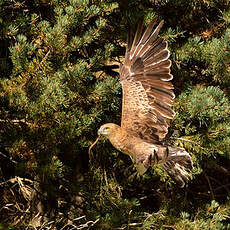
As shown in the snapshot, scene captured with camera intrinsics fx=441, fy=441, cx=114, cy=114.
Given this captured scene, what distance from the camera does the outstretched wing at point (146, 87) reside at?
3.38m

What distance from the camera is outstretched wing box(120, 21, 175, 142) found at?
11.1 feet

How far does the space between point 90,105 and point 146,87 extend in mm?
512

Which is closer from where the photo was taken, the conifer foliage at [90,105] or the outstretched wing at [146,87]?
the conifer foliage at [90,105]

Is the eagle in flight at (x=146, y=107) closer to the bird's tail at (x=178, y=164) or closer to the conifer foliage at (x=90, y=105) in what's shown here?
the bird's tail at (x=178, y=164)

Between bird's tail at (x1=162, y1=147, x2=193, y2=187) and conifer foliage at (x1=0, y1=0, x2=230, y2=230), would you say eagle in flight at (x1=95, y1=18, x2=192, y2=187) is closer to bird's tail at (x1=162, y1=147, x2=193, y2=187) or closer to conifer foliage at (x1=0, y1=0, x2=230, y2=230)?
bird's tail at (x1=162, y1=147, x2=193, y2=187)

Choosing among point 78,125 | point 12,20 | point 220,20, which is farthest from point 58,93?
point 220,20

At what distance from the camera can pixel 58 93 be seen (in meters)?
2.98

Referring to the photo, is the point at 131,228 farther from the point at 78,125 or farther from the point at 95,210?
the point at 78,125

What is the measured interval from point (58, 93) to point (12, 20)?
791 millimetres

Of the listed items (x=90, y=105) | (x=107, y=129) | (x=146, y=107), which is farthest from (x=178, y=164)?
(x=90, y=105)

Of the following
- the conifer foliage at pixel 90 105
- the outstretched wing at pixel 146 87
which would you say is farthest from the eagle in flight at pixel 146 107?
the conifer foliage at pixel 90 105

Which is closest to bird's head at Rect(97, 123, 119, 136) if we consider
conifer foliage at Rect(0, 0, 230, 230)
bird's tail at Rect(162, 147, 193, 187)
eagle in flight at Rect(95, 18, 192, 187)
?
eagle in flight at Rect(95, 18, 192, 187)

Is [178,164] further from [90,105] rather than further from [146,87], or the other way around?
[90,105]

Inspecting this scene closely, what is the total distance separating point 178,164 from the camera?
345 cm
